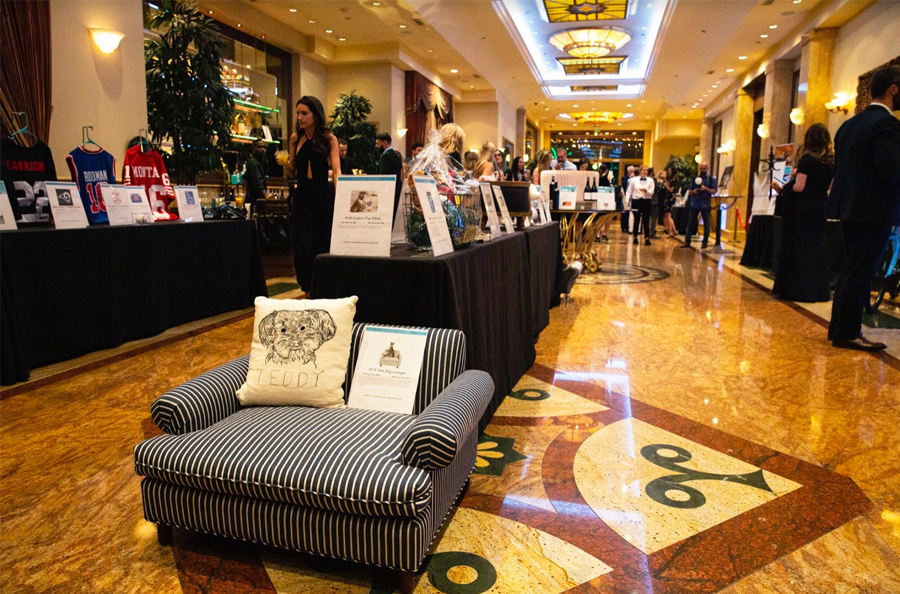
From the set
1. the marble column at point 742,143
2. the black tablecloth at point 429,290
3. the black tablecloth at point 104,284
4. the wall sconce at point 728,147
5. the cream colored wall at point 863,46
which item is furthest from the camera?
the wall sconce at point 728,147

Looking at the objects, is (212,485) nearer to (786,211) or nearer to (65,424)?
(65,424)

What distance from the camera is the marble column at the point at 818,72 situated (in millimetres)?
9898

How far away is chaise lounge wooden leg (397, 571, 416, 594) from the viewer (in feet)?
5.25

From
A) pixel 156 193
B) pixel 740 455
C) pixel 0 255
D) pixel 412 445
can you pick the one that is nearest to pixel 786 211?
pixel 740 455

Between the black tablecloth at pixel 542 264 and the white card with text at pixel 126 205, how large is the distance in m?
2.87

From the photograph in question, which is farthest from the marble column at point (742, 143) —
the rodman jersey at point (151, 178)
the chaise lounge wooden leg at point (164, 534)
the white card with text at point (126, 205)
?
the chaise lounge wooden leg at point (164, 534)

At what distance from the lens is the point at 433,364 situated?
209cm

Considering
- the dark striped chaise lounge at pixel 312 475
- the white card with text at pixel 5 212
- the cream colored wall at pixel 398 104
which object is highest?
the cream colored wall at pixel 398 104

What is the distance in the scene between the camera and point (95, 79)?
6.14 metres

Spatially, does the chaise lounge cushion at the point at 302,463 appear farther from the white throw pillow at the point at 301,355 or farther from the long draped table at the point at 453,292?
the long draped table at the point at 453,292

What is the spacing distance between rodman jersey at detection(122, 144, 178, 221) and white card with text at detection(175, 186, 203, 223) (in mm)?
159

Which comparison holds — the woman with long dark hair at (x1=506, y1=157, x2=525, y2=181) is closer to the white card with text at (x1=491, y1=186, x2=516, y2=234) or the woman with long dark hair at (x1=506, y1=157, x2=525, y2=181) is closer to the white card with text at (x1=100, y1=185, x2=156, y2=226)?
the white card with text at (x1=491, y1=186, x2=516, y2=234)

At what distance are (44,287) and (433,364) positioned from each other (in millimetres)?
2793

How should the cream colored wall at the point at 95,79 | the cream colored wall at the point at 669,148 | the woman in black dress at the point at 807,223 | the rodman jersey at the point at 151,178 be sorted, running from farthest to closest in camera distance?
the cream colored wall at the point at 669,148
the cream colored wall at the point at 95,79
the woman in black dress at the point at 807,223
the rodman jersey at the point at 151,178
